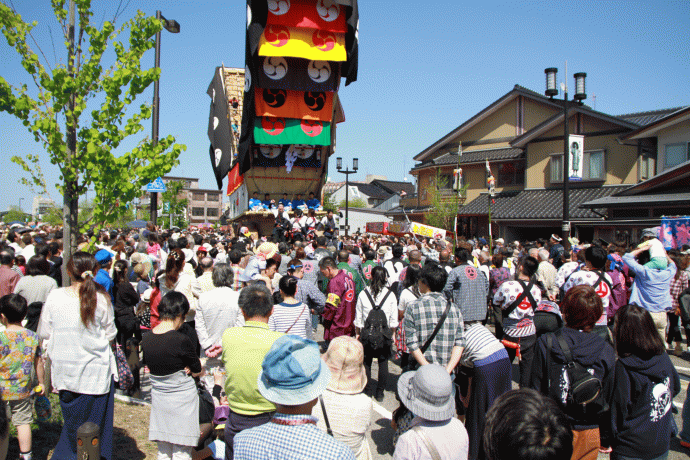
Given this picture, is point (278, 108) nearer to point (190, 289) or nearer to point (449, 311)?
point (190, 289)

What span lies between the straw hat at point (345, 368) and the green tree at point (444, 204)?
24.1 metres

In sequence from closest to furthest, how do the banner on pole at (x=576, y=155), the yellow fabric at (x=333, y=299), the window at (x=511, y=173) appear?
the yellow fabric at (x=333, y=299), the banner on pole at (x=576, y=155), the window at (x=511, y=173)

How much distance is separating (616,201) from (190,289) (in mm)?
16911

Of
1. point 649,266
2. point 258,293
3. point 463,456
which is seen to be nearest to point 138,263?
point 258,293

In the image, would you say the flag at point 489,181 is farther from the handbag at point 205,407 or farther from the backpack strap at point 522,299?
the handbag at point 205,407

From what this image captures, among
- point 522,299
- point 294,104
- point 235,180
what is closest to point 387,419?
point 522,299

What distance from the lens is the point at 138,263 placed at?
6734 millimetres

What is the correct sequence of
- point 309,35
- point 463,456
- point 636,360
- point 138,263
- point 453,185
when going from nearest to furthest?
1. point 463,456
2. point 636,360
3. point 138,263
4. point 309,35
5. point 453,185

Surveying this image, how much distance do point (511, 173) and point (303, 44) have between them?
17.8 m

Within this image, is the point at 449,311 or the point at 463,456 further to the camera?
the point at 449,311

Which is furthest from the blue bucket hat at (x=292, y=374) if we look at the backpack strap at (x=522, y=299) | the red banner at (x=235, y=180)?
the red banner at (x=235, y=180)

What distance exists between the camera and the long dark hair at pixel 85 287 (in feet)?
11.8

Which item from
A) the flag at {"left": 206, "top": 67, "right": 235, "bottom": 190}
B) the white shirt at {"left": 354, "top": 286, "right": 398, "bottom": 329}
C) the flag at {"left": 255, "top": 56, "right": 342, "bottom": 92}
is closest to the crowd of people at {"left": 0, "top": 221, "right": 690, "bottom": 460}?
the white shirt at {"left": 354, "top": 286, "right": 398, "bottom": 329}

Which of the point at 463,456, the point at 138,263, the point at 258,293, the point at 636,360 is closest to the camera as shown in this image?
the point at 463,456
